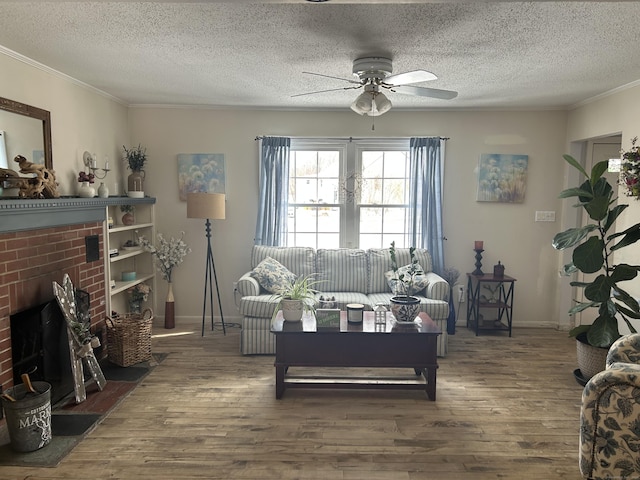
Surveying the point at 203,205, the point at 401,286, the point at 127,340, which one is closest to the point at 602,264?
the point at 401,286

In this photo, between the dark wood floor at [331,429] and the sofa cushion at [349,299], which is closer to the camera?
the dark wood floor at [331,429]

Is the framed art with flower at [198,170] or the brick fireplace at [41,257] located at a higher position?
the framed art with flower at [198,170]

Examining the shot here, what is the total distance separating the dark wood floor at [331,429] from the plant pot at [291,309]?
22.3 inches

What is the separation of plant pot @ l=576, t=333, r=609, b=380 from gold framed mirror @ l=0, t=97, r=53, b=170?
457 cm

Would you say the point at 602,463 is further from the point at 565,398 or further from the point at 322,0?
the point at 322,0

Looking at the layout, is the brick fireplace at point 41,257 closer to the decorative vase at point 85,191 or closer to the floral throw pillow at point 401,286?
the decorative vase at point 85,191

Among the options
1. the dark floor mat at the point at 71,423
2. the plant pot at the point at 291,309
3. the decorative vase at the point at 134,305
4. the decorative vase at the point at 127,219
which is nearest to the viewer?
the dark floor mat at the point at 71,423

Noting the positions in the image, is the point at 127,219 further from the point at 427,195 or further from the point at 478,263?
the point at 478,263

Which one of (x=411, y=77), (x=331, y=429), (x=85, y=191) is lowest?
(x=331, y=429)

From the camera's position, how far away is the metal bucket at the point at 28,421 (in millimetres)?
2641

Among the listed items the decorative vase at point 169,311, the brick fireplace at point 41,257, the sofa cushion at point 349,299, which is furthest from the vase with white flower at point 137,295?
the sofa cushion at point 349,299

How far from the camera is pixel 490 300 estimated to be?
→ 5.32 metres

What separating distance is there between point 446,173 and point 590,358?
249cm

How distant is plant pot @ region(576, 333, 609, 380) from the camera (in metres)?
3.64
